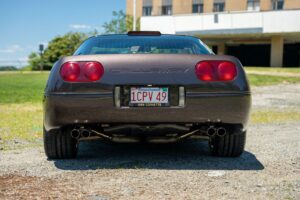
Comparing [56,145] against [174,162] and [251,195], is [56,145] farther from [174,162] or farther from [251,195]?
[251,195]

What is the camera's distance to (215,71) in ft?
13.8

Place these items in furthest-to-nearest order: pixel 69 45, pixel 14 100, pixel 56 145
Result: pixel 69 45
pixel 14 100
pixel 56 145

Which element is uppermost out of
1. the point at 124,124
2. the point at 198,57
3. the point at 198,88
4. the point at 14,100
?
the point at 198,57

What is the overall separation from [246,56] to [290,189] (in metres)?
46.9

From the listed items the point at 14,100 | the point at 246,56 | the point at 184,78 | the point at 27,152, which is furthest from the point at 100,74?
the point at 246,56

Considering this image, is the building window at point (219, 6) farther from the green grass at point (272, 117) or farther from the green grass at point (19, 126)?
the green grass at point (272, 117)

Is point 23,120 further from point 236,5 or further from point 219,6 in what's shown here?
point 219,6

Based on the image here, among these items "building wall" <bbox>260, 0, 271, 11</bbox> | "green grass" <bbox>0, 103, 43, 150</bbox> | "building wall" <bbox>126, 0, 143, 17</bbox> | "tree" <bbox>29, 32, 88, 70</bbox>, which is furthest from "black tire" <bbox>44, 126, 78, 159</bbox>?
"tree" <bbox>29, 32, 88, 70</bbox>

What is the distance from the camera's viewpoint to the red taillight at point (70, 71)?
4113mm

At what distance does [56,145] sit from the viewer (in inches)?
179

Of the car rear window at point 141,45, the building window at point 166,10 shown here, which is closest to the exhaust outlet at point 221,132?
the car rear window at point 141,45

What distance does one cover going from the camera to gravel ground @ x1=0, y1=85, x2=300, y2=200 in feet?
11.1

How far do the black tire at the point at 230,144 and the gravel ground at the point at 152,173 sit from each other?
78 mm

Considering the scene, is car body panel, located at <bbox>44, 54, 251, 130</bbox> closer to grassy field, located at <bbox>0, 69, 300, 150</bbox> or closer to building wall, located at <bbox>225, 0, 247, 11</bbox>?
grassy field, located at <bbox>0, 69, 300, 150</bbox>
